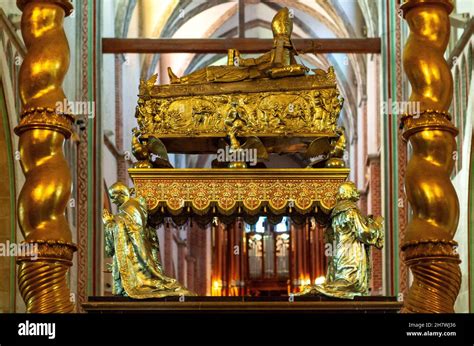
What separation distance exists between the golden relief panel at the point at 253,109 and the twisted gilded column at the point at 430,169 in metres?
2.07

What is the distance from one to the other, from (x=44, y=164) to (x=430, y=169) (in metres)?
2.03

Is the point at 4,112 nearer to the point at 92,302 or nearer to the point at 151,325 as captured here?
the point at 92,302

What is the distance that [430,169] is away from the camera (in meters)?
6.26

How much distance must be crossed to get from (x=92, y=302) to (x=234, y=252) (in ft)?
80.6

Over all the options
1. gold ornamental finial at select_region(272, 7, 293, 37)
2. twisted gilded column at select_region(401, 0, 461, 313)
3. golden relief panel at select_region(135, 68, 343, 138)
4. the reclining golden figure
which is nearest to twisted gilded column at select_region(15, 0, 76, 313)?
twisted gilded column at select_region(401, 0, 461, 313)

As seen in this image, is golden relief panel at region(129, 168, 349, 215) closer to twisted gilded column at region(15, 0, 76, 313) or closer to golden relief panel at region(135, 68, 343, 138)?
golden relief panel at region(135, 68, 343, 138)

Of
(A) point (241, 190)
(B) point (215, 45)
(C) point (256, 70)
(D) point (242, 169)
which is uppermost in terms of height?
(B) point (215, 45)

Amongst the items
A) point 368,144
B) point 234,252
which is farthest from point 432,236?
point 234,252

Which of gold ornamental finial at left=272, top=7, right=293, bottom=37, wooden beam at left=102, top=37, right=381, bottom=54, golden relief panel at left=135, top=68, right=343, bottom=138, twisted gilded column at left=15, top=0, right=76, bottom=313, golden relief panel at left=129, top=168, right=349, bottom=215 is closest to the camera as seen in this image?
twisted gilded column at left=15, top=0, right=76, bottom=313

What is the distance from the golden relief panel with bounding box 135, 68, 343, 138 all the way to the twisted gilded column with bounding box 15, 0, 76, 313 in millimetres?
2224

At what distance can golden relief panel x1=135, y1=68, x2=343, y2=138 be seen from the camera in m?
8.61

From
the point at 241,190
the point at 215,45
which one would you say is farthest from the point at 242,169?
the point at 215,45

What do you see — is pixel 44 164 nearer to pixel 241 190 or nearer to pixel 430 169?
pixel 430 169

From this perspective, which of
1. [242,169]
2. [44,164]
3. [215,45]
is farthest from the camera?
[215,45]
